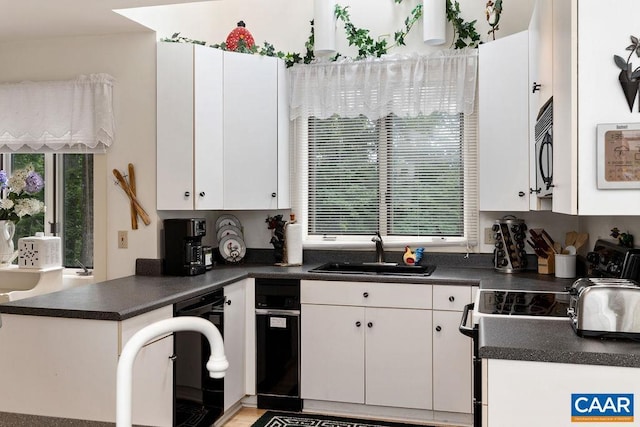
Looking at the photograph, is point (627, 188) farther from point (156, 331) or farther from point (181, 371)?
point (181, 371)

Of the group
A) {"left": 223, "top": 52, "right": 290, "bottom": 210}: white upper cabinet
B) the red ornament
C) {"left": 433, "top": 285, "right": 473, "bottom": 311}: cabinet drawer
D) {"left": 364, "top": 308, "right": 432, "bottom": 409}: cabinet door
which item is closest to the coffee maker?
{"left": 223, "top": 52, "right": 290, "bottom": 210}: white upper cabinet

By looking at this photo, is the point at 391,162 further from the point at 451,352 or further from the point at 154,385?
the point at 154,385

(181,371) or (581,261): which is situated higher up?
(581,261)

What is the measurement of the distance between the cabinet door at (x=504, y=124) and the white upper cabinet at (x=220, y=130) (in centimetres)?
132

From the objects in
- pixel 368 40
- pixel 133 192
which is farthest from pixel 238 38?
pixel 133 192

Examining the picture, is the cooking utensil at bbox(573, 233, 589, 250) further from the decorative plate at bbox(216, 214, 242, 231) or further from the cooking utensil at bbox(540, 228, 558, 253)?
the decorative plate at bbox(216, 214, 242, 231)

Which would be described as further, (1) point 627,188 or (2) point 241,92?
(2) point 241,92

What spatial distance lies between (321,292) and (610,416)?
2116 millimetres

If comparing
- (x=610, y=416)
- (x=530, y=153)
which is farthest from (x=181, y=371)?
(x=530, y=153)

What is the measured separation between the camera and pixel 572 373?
1.89 meters

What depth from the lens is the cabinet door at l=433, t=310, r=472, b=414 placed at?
11.8ft

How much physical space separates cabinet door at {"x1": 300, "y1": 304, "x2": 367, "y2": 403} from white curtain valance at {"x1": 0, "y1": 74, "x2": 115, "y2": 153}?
65.8 inches

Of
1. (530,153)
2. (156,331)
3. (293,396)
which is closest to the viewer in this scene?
(156,331)

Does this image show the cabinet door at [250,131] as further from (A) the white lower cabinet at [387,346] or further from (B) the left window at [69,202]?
(B) the left window at [69,202]
